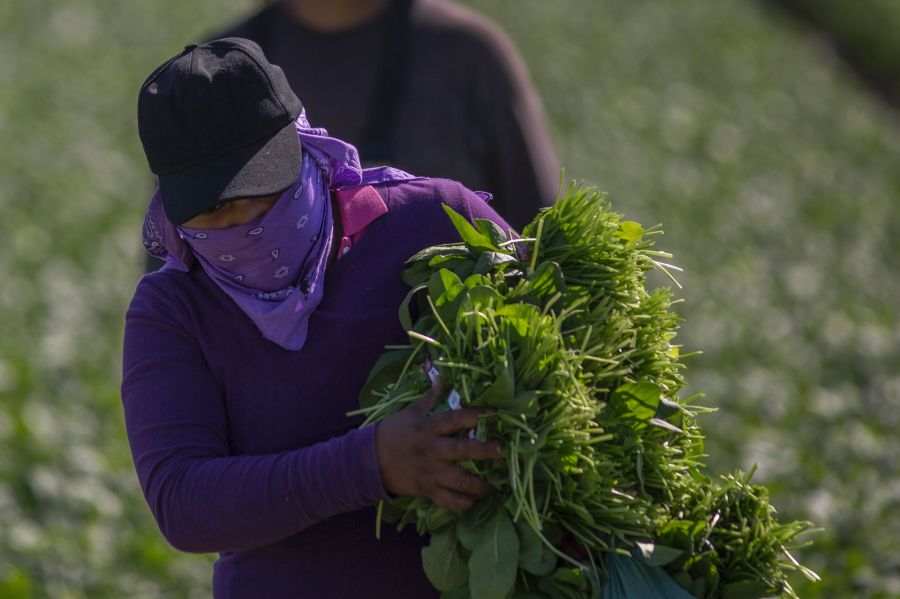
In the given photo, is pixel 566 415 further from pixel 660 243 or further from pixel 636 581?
pixel 660 243

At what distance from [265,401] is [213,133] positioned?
449 millimetres

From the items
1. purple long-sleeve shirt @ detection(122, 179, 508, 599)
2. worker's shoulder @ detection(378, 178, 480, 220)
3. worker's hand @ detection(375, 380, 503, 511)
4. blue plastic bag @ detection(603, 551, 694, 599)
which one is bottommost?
purple long-sleeve shirt @ detection(122, 179, 508, 599)

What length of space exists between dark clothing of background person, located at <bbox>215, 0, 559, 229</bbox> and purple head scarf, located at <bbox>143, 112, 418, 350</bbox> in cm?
132

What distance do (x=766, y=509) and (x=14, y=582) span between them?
9.17ft

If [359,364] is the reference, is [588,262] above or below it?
above

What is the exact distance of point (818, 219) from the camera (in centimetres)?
959

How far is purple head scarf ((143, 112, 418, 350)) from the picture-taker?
2154mm

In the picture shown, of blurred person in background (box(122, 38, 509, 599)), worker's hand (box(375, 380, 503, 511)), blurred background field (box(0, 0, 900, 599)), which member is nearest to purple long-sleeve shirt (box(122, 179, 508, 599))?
blurred person in background (box(122, 38, 509, 599))

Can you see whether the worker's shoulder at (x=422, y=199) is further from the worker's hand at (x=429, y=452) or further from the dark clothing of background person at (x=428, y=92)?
the dark clothing of background person at (x=428, y=92)

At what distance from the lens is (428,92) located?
142 inches

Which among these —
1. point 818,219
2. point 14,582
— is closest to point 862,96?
point 818,219

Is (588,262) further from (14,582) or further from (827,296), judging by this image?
(827,296)

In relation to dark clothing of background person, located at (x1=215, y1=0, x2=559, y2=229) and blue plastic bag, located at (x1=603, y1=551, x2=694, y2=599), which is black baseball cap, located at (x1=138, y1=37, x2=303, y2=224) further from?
dark clothing of background person, located at (x1=215, y1=0, x2=559, y2=229)

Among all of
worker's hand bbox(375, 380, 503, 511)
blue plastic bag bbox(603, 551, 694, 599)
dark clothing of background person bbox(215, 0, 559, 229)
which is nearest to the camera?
worker's hand bbox(375, 380, 503, 511)
